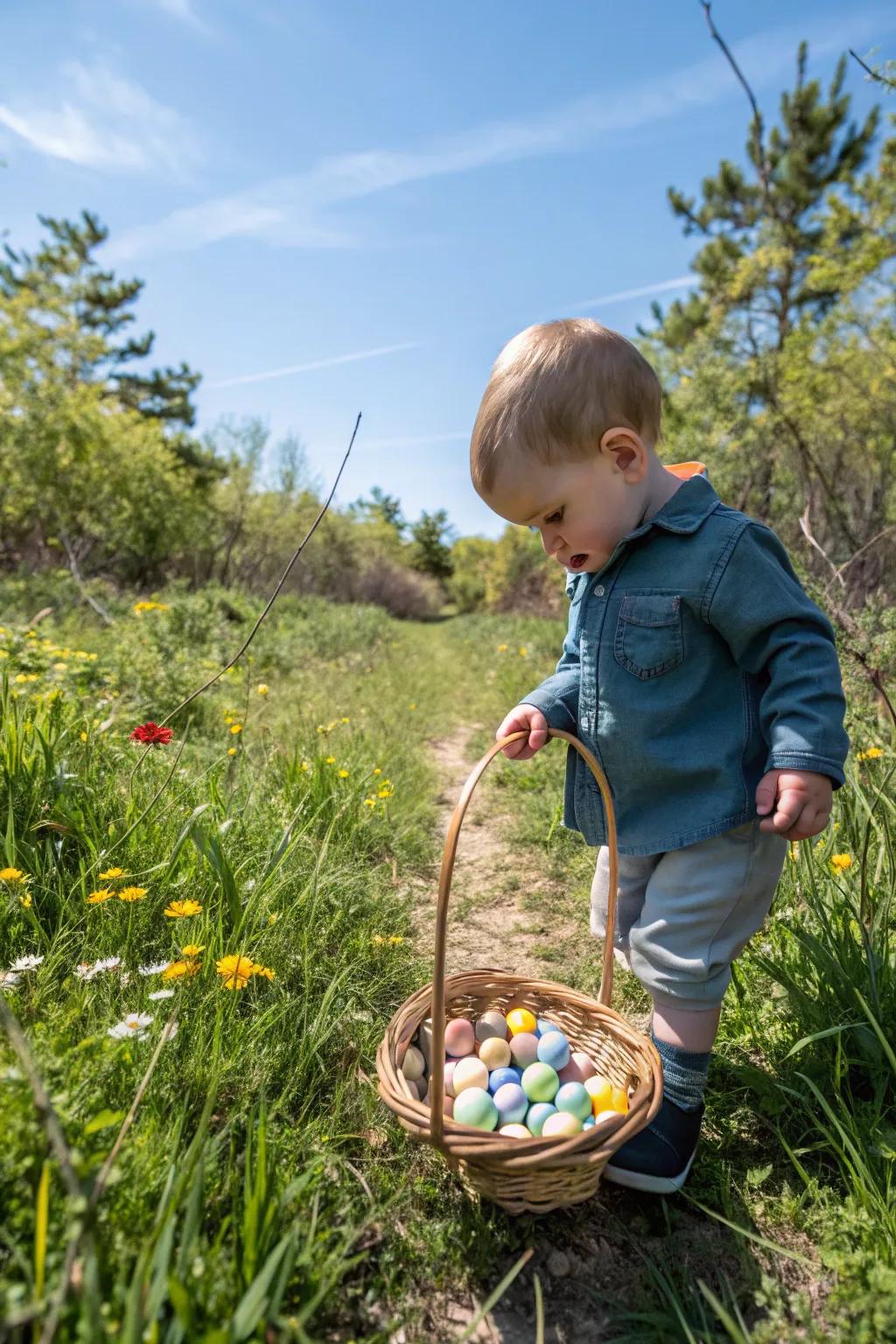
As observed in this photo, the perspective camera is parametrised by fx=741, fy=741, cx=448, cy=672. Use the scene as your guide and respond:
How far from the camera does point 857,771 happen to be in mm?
2268

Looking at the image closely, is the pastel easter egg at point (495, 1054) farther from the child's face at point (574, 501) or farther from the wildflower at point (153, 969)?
the child's face at point (574, 501)

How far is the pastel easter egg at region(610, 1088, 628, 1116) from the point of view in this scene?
153 cm

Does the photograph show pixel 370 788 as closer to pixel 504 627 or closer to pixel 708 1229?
pixel 708 1229

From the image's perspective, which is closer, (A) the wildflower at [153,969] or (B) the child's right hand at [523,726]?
(A) the wildflower at [153,969]

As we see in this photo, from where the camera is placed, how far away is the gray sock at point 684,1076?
4.95 ft

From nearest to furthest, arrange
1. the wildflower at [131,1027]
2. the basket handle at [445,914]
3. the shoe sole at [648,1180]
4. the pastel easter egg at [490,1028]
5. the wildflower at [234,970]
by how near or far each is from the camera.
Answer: the basket handle at [445,914]
the wildflower at [131,1027]
the shoe sole at [648,1180]
the wildflower at [234,970]
the pastel easter egg at [490,1028]

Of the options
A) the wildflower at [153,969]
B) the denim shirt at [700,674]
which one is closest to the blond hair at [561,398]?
the denim shirt at [700,674]

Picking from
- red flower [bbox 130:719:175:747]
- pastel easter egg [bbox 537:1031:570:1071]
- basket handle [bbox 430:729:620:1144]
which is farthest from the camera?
red flower [bbox 130:719:175:747]

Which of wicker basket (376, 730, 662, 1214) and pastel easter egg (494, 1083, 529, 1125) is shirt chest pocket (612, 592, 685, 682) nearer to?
wicker basket (376, 730, 662, 1214)

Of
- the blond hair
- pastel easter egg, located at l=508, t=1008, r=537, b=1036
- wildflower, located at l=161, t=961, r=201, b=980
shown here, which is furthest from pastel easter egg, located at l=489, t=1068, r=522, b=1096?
the blond hair

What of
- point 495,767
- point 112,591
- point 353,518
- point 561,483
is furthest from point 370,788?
point 353,518

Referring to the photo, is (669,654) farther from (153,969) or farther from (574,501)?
(153,969)

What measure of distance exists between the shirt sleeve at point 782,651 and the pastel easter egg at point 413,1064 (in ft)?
2.97

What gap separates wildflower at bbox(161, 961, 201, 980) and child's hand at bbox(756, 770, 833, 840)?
Result: 1.18 m
